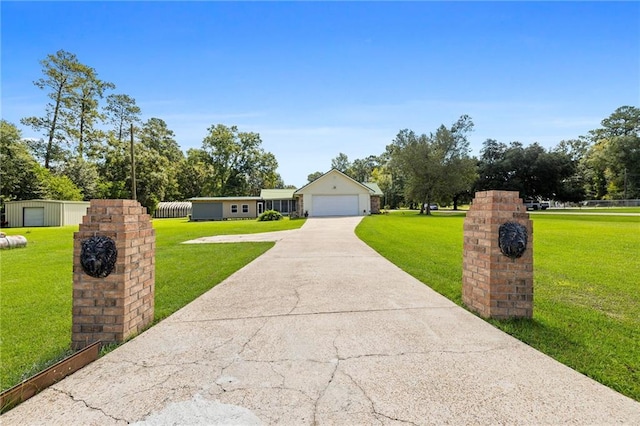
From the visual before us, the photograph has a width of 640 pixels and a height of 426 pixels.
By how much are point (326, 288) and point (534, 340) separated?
2.85 meters

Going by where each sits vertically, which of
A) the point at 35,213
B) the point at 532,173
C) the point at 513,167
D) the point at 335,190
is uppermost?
the point at 513,167

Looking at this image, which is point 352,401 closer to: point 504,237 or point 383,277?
point 504,237

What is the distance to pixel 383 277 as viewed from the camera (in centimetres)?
593

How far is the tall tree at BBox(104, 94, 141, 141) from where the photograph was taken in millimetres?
42125

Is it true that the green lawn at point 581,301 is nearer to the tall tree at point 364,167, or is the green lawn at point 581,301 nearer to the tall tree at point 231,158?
the tall tree at point 231,158

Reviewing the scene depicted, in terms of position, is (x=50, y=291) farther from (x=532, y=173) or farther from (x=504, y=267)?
(x=532, y=173)

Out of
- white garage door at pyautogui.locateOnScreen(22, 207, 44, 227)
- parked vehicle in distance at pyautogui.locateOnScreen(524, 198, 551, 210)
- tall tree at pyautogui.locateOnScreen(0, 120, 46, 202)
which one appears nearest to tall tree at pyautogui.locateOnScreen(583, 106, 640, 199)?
parked vehicle in distance at pyautogui.locateOnScreen(524, 198, 551, 210)

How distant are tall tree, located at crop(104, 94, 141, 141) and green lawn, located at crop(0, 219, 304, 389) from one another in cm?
3858

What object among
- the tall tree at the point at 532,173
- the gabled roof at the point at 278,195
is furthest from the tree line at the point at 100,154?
the tall tree at the point at 532,173

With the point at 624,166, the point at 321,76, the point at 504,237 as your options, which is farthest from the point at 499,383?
the point at 624,166

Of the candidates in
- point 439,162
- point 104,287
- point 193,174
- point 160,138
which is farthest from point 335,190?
point 160,138

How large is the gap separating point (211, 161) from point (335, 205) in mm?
26154

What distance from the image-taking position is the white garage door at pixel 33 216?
25.0 metres

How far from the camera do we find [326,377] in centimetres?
239
